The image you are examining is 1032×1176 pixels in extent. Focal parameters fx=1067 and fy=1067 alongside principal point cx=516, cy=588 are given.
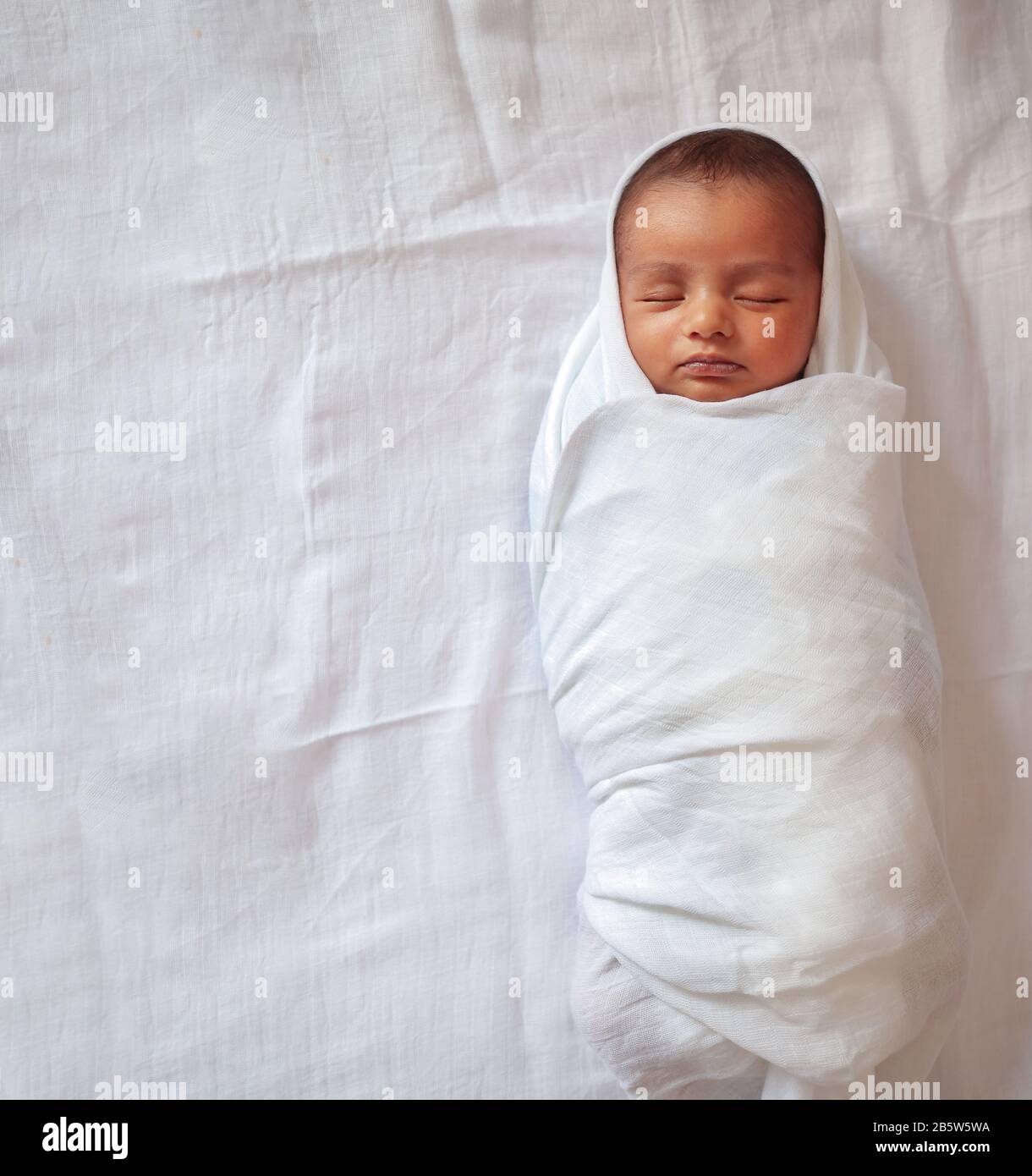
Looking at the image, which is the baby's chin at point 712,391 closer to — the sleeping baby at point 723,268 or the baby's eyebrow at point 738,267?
the sleeping baby at point 723,268

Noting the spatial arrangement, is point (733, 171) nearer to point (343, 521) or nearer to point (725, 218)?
point (725, 218)

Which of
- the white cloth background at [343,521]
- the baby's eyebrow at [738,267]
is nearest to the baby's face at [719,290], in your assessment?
the baby's eyebrow at [738,267]

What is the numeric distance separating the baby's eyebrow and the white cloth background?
0.58ft

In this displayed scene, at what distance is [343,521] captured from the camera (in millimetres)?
1330

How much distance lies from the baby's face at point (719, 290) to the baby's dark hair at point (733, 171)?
12 mm

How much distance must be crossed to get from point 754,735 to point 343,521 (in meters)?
0.56

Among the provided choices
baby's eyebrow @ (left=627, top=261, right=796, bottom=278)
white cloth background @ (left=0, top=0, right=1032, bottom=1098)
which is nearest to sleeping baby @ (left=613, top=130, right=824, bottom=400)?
baby's eyebrow @ (left=627, top=261, right=796, bottom=278)

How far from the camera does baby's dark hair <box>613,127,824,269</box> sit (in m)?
1.20

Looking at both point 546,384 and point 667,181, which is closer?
point 667,181

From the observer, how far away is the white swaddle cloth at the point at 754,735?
1130 millimetres

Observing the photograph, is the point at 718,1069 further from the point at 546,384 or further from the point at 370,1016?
the point at 546,384

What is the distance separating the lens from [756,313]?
1.20 meters
